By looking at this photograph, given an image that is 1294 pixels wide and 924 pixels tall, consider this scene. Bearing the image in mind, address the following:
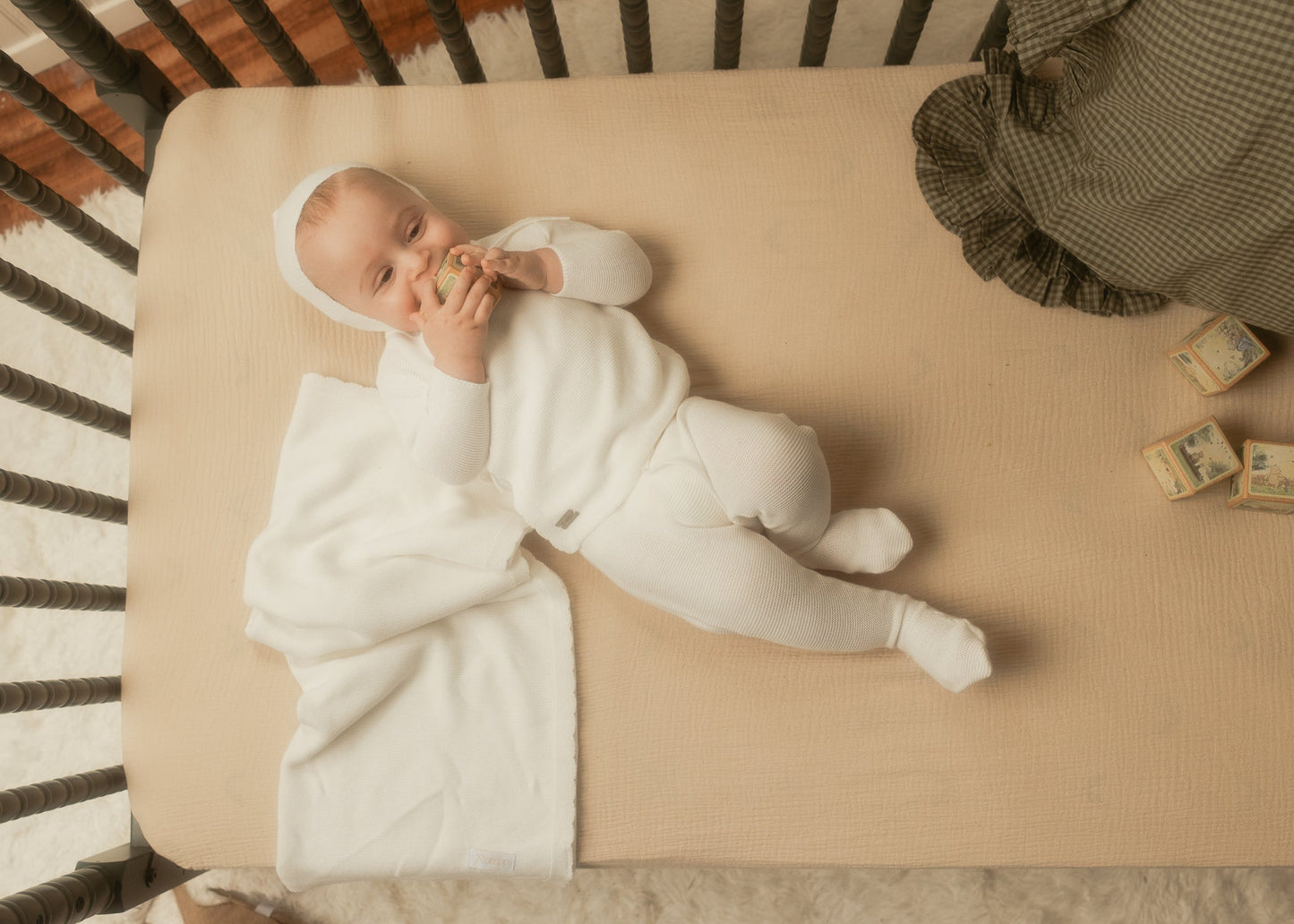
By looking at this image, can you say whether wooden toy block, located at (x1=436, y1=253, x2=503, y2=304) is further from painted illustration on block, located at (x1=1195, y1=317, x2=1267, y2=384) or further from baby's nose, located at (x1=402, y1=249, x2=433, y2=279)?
painted illustration on block, located at (x1=1195, y1=317, x2=1267, y2=384)

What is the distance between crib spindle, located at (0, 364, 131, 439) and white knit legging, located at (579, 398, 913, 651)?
1.89 feet

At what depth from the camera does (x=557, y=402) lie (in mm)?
877

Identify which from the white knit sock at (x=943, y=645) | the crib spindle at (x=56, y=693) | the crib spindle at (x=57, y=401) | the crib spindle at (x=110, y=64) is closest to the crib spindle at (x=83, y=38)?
the crib spindle at (x=110, y=64)

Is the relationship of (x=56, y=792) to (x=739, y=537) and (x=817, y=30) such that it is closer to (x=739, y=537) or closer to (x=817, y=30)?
(x=739, y=537)

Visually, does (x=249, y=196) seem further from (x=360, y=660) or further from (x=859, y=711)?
(x=859, y=711)

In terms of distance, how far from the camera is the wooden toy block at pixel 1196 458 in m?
0.86

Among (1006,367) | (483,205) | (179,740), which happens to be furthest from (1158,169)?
(179,740)

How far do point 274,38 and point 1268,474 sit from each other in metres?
1.13

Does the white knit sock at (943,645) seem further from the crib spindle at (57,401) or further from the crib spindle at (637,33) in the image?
the crib spindle at (57,401)

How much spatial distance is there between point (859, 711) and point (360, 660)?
503 millimetres

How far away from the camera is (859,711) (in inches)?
34.9

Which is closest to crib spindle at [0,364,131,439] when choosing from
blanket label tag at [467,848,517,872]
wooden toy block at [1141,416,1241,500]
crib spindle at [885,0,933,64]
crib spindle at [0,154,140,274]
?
crib spindle at [0,154,140,274]

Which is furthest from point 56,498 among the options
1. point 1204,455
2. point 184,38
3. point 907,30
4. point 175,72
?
point 1204,455

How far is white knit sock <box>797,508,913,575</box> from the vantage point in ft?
2.83
